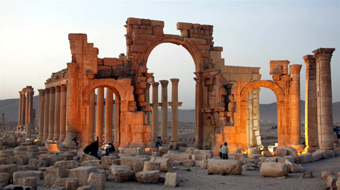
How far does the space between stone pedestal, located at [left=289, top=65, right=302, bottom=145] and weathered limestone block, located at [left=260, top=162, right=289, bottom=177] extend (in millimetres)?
12398

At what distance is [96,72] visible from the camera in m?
22.2

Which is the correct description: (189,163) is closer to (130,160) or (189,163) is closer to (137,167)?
(130,160)

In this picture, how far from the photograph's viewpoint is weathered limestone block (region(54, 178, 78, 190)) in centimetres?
1011

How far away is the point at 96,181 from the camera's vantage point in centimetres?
1030

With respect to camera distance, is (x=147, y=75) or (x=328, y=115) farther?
(x=147, y=75)

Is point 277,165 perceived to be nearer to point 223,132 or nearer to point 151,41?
point 223,132

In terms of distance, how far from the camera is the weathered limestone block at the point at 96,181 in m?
10.3

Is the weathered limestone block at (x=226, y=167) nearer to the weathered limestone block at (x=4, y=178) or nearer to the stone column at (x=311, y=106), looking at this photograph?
the weathered limestone block at (x=4, y=178)

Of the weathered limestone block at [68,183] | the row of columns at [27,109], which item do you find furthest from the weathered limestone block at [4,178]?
the row of columns at [27,109]

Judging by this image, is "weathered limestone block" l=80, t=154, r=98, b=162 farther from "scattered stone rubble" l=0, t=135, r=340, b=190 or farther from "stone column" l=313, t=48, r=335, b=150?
"stone column" l=313, t=48, r=335, b=150

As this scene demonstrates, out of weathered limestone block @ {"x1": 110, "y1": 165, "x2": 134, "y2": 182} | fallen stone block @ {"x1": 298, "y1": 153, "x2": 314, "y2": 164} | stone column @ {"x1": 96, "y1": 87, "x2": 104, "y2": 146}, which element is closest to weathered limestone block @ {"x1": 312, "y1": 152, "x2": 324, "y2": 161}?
fallen stone block @ {"x1": 298, "y1": 153, "x2": 314, "y2": 164}

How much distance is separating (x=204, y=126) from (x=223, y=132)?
322cm

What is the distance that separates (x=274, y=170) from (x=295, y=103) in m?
13.2

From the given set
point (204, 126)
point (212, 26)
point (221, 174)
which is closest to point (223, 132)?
point (204, 126)
